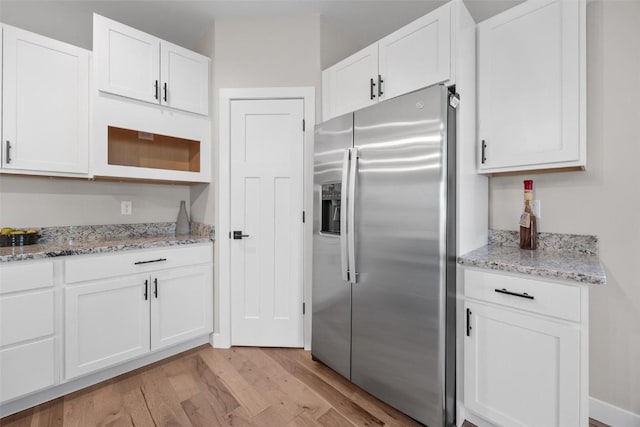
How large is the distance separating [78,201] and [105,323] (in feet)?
3.32

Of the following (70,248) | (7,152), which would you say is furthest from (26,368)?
(7,152)

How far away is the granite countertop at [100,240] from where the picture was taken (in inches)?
67.8

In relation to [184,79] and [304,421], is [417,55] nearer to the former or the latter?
[184,79]

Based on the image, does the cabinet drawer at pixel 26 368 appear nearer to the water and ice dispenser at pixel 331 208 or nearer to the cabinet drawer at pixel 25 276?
the cabinet drawer at pixel 25 276

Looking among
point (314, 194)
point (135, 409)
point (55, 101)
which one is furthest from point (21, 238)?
point (314, 194)

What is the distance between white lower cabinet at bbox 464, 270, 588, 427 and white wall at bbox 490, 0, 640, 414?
66 centimetres

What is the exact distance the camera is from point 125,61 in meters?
2.09

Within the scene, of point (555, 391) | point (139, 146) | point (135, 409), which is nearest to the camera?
point (555, 391)

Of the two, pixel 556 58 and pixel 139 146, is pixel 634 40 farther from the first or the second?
pixel 139 146

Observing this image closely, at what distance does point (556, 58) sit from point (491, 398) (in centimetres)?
179

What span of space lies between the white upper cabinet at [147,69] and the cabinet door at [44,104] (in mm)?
169

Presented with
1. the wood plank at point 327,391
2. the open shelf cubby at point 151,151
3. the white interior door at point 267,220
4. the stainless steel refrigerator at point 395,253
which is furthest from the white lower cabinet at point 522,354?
the open shelf cubby at point 151,151

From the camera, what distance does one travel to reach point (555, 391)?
4.17 ft

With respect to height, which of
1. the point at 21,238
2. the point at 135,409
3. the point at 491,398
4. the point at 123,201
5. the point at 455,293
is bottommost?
the point at 135,409
